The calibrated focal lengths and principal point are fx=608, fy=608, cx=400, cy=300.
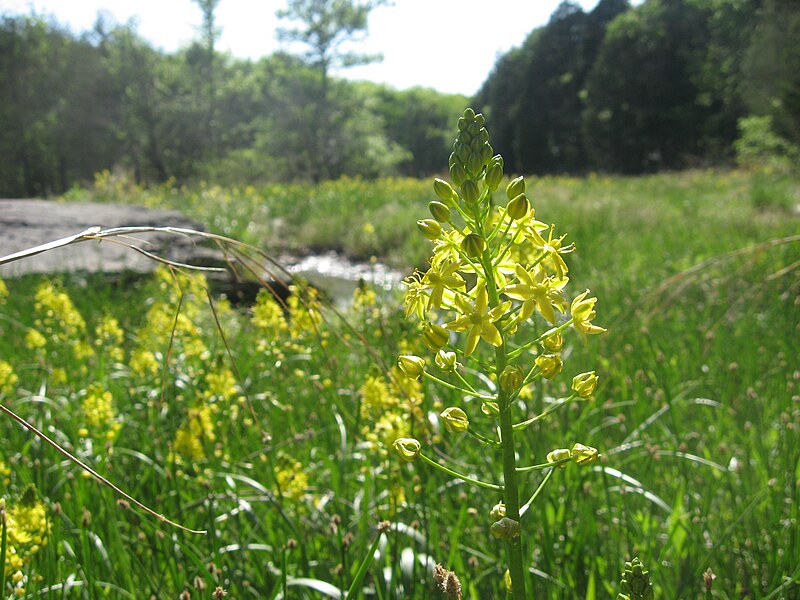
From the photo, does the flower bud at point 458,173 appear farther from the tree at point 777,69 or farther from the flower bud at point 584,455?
the tree at point 777,69

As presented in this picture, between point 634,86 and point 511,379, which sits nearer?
point 511,379

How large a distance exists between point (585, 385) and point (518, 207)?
359mm

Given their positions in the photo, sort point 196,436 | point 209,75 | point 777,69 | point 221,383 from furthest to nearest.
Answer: point 209,75 → point 777,69 → point 221,383 → point 196,436

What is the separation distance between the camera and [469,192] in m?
1.06

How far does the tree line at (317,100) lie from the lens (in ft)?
120

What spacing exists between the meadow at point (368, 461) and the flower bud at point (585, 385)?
74 millimetres

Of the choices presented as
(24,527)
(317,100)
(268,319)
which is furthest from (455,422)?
(317,100)

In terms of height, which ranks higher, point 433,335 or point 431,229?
point 431,229

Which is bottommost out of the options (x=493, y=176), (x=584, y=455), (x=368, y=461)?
(x=368, y=461)

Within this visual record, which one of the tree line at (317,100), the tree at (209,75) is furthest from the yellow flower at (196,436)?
the tree at (209,75)

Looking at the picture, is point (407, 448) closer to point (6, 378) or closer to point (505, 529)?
point (505, 529)

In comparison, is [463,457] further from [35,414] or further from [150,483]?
[35,414]

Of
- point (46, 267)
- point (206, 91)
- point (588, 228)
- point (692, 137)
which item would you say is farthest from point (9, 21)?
point (692, 137)

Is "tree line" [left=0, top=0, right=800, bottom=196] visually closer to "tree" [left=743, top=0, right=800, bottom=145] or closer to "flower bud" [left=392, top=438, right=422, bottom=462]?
"tree" [left=743, top=0, right=800, bottom=145]
